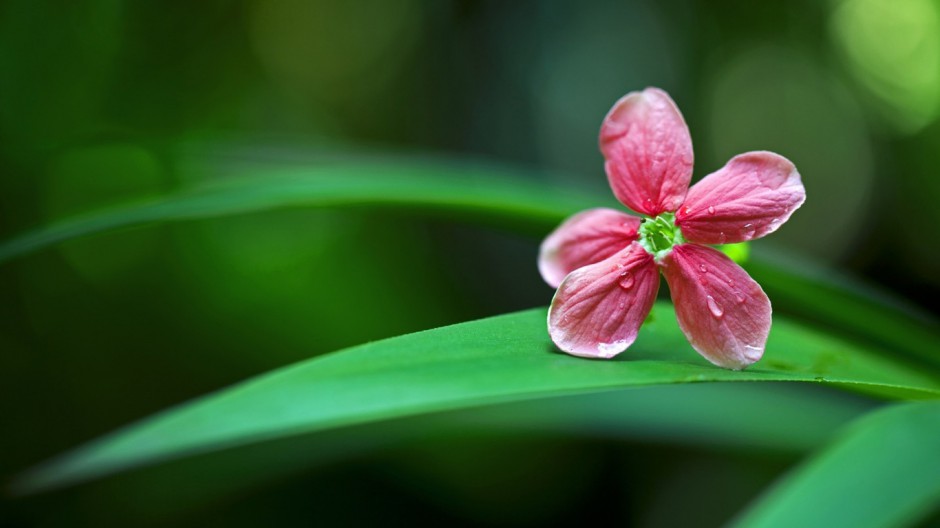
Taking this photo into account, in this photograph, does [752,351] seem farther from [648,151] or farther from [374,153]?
[374,153]

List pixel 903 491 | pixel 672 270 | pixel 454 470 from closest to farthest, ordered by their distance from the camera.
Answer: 1. pixel 903 491
2. pixel 672 270
3. pixel 454 470

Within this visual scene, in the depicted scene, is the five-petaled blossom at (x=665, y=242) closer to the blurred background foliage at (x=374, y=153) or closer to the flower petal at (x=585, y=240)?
the flower petal at (x=585, y=240)

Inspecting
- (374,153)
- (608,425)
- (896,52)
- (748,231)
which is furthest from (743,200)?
(896,52)

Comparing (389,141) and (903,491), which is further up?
(389,141)

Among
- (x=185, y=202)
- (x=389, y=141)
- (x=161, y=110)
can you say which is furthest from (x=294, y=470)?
(x=389, y=141)

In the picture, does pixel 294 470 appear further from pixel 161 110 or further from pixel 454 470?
pixel 161 110

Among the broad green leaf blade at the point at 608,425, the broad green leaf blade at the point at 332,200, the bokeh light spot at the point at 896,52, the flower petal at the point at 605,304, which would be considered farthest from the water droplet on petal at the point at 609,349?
the bokeh light spot at the point at 896,52

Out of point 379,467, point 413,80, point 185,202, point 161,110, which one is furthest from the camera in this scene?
point 413,80

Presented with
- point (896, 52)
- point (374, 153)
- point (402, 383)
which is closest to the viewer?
point (402, 383)
